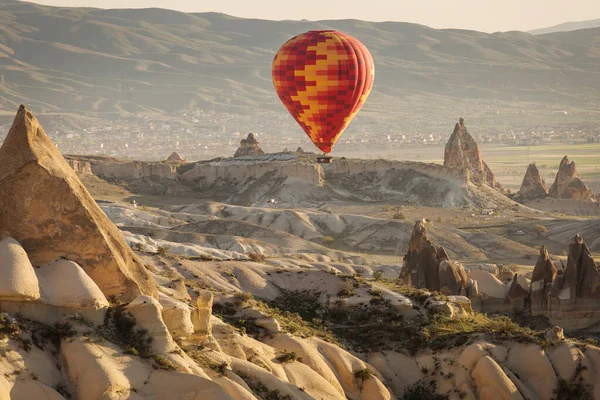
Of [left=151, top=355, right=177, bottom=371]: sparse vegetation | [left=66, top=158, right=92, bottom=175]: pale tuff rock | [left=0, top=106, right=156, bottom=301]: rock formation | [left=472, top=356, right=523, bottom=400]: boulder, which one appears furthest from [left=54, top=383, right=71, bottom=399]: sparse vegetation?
[left=66, top=158, right=92, bottom=175]: pale tuff rock

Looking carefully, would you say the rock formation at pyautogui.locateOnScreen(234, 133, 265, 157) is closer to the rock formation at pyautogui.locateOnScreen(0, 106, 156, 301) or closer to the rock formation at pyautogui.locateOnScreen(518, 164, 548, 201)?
the rock formation at pyautogui.locateOnScreen(518, 164, 548, 201)

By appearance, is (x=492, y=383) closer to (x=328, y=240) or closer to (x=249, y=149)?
(x=328, y=240)

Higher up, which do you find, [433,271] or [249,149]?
[433,271]

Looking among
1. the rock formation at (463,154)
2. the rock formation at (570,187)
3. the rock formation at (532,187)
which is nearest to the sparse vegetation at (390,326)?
the rock formation at (463,154)

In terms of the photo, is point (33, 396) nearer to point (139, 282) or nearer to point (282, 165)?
point (139, 282)

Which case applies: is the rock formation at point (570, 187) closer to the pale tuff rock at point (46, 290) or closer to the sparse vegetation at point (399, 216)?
the sparse vegetation at point (399, 216)

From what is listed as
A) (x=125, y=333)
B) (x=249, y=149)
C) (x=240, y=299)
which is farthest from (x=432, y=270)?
(x=249, y=149)
